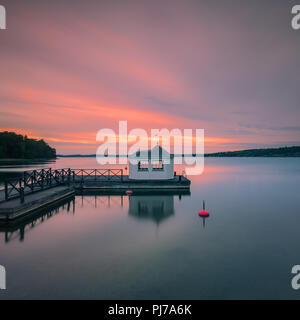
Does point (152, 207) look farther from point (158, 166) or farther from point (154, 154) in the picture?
point (154, 154)

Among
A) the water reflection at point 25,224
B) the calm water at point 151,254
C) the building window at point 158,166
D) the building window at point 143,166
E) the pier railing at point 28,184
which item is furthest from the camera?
the building window at point 158,166

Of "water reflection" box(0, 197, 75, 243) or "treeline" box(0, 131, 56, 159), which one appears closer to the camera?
"water reflection" box(0, 197, 75, 243)

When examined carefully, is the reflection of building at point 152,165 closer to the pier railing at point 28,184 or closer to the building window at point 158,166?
the building window at point 158,166

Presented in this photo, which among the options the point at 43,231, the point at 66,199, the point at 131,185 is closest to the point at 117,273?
the point at 43,231

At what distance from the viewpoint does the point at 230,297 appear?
22.9 ft

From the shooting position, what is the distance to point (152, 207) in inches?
810

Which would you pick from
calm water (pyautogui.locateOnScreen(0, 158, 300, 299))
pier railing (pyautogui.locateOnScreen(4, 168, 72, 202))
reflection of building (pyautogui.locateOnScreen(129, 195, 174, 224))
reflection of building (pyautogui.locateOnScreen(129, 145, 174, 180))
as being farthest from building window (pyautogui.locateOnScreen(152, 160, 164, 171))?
pier railing (pyautogui.locateOnScreen(4, 168, 72, 202))

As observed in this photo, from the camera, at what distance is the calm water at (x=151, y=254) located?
24.1 ft

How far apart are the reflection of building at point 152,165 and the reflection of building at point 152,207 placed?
159 inches

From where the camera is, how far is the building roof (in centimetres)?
2744

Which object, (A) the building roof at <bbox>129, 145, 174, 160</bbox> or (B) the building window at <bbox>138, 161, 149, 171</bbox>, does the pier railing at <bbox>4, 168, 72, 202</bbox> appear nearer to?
(B) the building window at <bbox>138, 161, 149, 171</bbox>

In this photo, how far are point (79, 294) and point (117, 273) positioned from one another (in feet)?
6.04

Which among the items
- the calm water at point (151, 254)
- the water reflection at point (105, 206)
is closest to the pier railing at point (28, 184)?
the water reflection at point (105, 206)

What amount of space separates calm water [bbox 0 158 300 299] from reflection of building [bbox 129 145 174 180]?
9.52 m
